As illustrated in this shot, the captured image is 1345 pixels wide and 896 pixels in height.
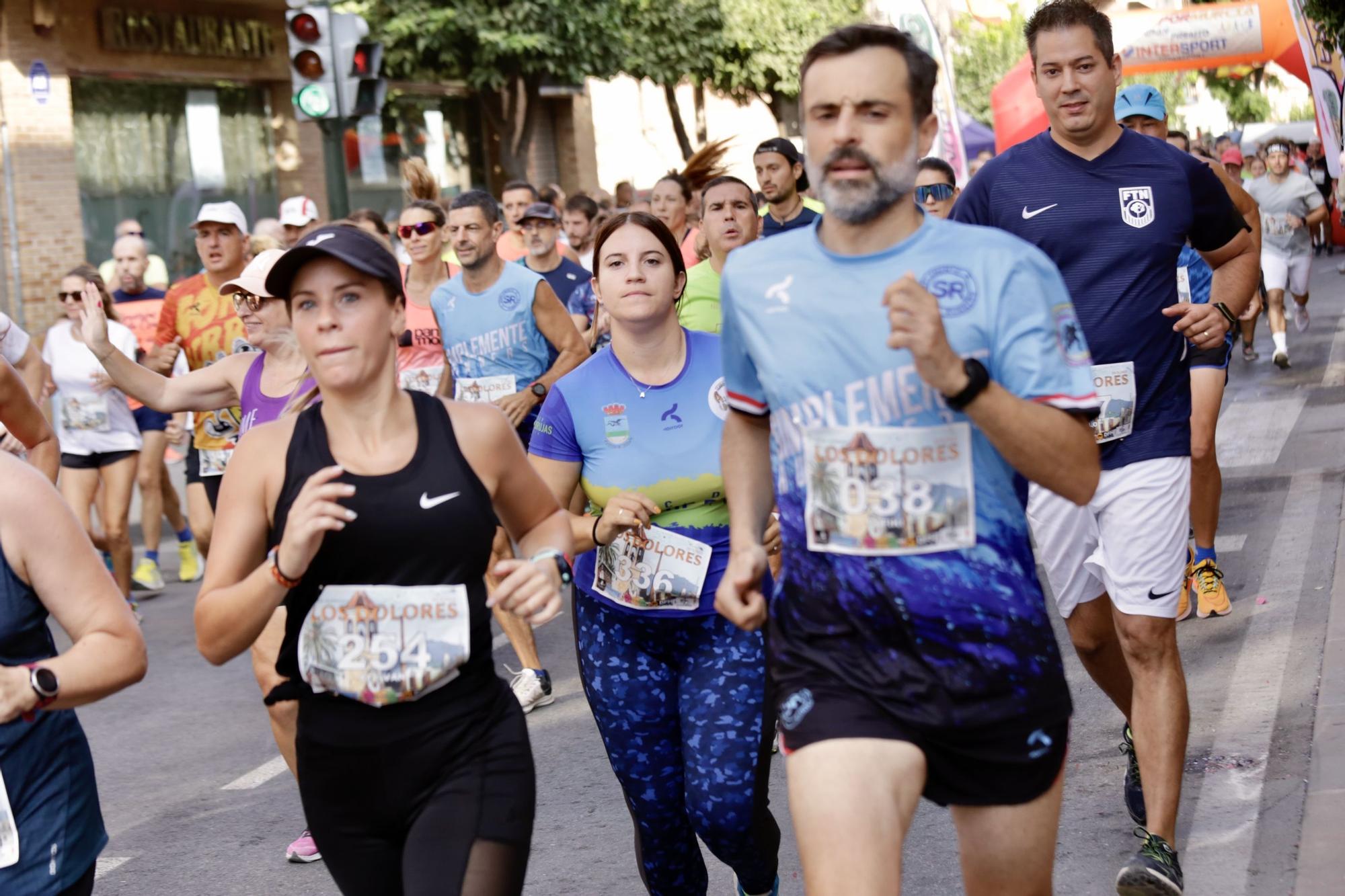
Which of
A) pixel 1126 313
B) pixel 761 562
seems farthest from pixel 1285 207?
pixel 761 562

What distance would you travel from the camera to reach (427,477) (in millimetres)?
3281

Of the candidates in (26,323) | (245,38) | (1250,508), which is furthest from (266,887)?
(245,38)

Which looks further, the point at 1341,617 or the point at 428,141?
the point at 428,141

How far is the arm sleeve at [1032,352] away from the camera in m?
3.08

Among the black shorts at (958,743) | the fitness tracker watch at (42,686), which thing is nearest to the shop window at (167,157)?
the fitness tracker watch at (42,686)

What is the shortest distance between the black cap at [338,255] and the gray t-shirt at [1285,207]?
1576 centimetres

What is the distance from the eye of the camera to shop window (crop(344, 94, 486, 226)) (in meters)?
26.0

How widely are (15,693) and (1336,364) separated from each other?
15.7 metres

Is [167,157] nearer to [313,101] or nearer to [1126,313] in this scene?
[313,101]

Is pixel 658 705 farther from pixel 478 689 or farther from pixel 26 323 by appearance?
pixel 26 323

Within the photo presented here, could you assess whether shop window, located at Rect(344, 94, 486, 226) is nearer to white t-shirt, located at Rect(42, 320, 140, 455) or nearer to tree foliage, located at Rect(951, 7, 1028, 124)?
white t-shirt, located at Rect(42, 320, 140, 455)

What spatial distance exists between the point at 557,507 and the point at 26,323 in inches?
658

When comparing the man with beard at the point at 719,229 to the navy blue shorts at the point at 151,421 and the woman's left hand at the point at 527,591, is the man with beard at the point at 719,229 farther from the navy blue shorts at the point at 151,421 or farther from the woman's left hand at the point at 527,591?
the navy blue shorts at the point at 151,421

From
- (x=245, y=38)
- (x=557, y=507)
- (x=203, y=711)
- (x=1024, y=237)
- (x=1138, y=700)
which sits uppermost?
(x=245, y=38)
